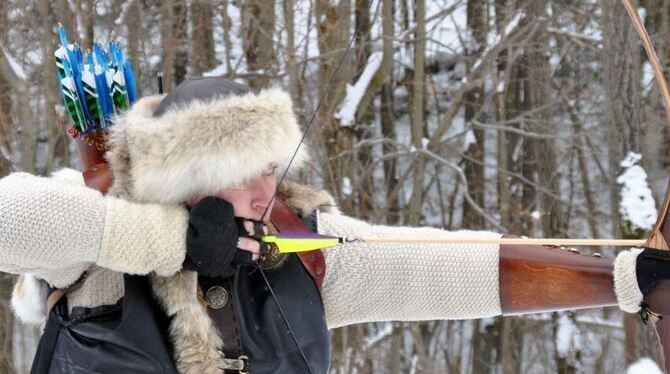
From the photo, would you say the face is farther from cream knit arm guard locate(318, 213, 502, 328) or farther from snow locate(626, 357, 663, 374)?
snow locate(626, 357, 663, 374)

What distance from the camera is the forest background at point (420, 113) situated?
486 centimetres

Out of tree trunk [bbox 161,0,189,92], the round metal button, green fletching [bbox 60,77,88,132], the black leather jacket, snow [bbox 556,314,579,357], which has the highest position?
tree trunk [bbox 161,0,189,92]

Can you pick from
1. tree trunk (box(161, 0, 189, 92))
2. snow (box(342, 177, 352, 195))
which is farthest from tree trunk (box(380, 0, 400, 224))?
tree trunk (box(161, 0, 189, 92))

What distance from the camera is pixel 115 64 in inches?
58.7

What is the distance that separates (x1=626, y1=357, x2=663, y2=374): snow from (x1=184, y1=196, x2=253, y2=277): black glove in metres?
3.04

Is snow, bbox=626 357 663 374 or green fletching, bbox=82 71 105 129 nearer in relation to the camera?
green fletching, bbox=82 71 105 129

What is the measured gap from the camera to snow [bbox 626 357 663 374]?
389 cm

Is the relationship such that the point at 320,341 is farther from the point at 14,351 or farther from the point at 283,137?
the point at 14,351

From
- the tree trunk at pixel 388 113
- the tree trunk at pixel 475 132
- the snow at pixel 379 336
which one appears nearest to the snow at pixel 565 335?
the tree trunk at pixel 475 132

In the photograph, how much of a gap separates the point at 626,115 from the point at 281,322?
2.55 m

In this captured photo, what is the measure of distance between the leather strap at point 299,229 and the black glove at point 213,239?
15cm

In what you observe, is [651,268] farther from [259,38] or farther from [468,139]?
[468,139]

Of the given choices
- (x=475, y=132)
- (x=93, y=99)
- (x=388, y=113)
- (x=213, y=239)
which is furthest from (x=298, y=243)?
(x=475, y=132)

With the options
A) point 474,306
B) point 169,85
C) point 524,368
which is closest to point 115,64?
point 474,306
